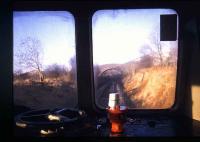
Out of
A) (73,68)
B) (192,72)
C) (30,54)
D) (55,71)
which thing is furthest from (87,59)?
(192,72)

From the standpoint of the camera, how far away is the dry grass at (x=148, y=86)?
5.46ft

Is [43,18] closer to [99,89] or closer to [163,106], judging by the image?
[99,89]

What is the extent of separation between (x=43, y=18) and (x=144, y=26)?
19.4 inches

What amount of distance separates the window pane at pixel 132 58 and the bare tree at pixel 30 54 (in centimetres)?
29

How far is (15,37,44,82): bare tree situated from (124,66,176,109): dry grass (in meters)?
0.43

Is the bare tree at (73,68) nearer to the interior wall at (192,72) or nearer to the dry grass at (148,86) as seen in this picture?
the dry grass at (148,86)

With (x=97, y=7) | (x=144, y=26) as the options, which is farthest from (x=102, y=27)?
(x=144, y=26)

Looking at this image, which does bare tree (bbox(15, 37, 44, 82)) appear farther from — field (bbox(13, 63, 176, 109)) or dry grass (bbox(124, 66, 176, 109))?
dry grass (bbox(124, 66, 176, 109))

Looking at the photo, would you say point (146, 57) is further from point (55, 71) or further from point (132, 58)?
point (55, 71)

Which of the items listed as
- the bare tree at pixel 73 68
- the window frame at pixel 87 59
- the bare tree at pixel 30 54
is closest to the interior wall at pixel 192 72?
the window frame at pixel 87 59

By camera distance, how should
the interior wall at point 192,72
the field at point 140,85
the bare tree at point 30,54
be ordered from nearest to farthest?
1. the bare tree at point 30,54
2. the field at point 140,85
3. the interior wall at point 192,72

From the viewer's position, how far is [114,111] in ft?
5.29

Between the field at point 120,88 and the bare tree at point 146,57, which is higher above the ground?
the bare tree at point 146,57

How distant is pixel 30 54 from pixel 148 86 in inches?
23.4
